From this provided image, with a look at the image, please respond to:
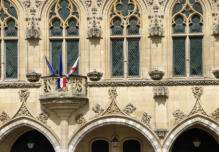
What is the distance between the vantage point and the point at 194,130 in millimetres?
29562

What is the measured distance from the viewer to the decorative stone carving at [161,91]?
28141mm

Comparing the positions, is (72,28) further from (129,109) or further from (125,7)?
(129,109)

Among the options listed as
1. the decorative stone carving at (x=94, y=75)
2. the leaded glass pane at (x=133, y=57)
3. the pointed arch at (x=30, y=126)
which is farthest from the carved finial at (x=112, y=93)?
the pointed arch at (x=30, y=126)

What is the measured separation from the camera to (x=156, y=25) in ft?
94.1

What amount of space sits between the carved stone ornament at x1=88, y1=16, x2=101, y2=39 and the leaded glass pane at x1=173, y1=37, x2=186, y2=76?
3.54m

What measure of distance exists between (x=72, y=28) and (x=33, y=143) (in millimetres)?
5824

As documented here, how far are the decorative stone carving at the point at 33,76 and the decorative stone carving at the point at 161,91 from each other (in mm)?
5396

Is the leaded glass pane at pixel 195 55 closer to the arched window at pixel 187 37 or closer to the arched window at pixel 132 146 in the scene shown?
the arched window at pixel 187 37

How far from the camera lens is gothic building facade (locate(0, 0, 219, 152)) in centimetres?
2822

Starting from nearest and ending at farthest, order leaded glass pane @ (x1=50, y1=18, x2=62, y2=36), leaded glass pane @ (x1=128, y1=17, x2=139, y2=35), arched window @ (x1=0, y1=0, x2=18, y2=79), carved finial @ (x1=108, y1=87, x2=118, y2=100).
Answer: carved finial @ (x1=108, y1=87, x2=118, y2=100), leaded glass pane @ (x1=128, y1=17, x2=139, y2=35), arched window @ (x1=0, y1=0, x2=18, y2=79), leaded glass pane @ (x1=50, y1=18, x2=62, y2=36)

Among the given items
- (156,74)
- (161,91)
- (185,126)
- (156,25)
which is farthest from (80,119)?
(156,25)

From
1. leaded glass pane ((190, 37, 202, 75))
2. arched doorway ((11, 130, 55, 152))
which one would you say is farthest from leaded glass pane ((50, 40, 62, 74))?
leaded glass pane ((190, 37, 202, 75))

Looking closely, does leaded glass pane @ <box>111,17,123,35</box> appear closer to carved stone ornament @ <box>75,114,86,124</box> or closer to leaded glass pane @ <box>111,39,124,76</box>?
leaded glass pane @ <box>111,39,124,76</box>

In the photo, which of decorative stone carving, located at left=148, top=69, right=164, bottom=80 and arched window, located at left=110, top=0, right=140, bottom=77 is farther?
arched window, located at left=110, top=0, right=140, bottom=77
